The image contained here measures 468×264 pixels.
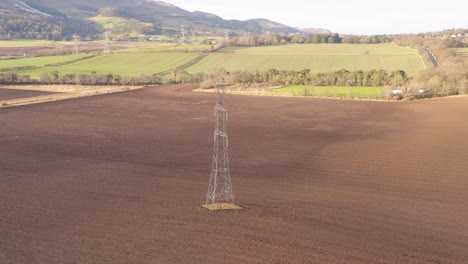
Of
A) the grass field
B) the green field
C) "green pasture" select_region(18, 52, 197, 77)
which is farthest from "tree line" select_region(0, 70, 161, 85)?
the grass field

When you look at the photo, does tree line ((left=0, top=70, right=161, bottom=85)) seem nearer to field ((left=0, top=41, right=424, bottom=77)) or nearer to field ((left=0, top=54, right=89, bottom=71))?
field ((left=0, top=41, right=424, bottom=77))

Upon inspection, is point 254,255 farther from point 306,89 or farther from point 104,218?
point 306,89

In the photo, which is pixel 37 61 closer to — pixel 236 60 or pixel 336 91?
pixel 236 60

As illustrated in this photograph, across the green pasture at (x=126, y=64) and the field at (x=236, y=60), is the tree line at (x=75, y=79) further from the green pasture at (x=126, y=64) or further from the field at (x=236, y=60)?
the field at (x=236, y=60)

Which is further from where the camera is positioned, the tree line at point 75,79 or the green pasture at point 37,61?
the green pasture at point 37,61

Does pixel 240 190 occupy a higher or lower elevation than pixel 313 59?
lower

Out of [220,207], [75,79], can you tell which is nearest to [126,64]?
[75,79]

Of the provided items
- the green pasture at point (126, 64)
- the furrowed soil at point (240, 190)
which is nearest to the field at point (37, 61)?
the green pasture at point (126, 64)
